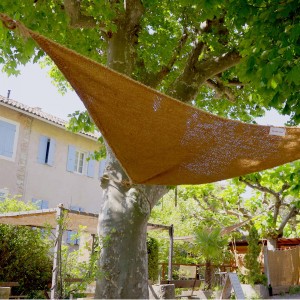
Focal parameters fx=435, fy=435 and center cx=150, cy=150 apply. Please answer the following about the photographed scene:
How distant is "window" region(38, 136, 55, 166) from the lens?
44.6 feet

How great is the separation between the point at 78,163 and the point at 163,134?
40.0 feet

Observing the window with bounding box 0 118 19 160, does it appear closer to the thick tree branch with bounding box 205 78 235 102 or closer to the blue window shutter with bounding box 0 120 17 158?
the blue window shutter with bounding box 0 120 17 158

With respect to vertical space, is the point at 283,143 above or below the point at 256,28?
below

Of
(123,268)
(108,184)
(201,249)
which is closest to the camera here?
(123,268)

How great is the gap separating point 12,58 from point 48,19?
69 cm

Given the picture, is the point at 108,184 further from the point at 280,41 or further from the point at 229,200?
the point at 229,200

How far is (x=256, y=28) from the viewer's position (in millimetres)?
3850

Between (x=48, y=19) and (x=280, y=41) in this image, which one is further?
(x=48, y=19)

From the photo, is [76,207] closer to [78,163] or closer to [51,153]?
[78,163]

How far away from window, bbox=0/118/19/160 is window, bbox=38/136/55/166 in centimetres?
107

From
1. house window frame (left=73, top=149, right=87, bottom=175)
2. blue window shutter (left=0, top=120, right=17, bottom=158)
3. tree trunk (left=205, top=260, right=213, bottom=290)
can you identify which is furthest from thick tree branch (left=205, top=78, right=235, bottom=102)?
house window frame (left=73, top=149, right=87, bottom=175)

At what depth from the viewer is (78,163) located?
49.6 feet

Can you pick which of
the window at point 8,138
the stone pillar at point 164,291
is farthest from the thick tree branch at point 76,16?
the window at point 8,138

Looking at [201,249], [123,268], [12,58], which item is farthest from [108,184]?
[201,249]
